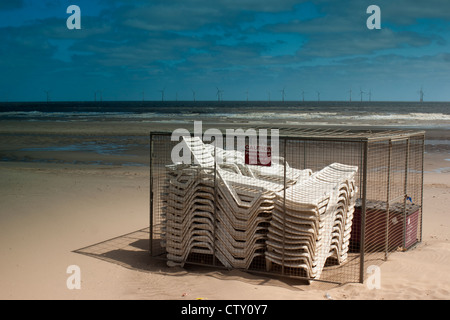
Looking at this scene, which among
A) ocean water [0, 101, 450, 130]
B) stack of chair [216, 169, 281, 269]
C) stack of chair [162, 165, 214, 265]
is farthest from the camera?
ocean water [0, 101, 450, 130]

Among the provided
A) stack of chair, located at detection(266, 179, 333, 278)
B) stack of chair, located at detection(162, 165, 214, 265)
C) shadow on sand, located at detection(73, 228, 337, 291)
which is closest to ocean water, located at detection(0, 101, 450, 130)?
shadow on sand, located at detection(73, 228, 337, 291)

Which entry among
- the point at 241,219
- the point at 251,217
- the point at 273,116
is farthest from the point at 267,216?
the point at 273,116

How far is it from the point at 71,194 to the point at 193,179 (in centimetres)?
720

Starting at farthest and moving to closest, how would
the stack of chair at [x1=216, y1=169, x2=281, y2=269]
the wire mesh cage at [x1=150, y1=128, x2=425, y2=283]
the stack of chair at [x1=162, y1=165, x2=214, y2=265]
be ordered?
1. the stack of chair at [x1=162, y1=165, x2=214, y2=265]
2. the stack of chair at [x1=216, y1=169, x2=281, y2=269]
3. the wire mesh cage at [x1=150, y1=128, x2=425, y2=283]

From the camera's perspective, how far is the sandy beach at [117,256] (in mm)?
7094

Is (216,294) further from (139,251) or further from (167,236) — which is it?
(139,251)

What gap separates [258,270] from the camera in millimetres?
7863

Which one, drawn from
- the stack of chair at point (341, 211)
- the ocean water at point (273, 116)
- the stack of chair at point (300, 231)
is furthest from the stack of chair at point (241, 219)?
the ocean water at point (273, 116)

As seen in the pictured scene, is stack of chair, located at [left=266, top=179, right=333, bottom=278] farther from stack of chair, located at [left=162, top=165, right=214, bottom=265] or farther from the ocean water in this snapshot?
the ocean water

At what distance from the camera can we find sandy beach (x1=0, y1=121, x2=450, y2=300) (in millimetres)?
7094

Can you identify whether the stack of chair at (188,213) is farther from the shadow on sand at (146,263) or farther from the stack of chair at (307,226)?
the stack of chair at (307,226)

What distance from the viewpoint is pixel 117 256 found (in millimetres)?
8922
